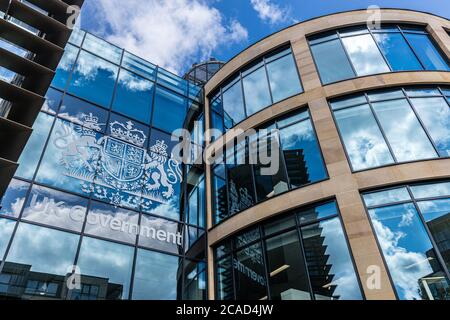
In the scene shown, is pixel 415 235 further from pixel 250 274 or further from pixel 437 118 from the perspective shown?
pixel 250 274

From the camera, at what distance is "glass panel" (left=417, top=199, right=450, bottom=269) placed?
35.2ft

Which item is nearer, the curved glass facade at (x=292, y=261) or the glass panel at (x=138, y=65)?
the curved glass facade at (x=292, y=261)

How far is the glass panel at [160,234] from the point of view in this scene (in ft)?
45.1

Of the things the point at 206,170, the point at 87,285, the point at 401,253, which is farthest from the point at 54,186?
the point at 401,253

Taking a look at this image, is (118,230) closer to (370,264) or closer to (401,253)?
(370,264)

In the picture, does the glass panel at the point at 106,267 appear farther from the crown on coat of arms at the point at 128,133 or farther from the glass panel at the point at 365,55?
the glass panel at the point at 365,55

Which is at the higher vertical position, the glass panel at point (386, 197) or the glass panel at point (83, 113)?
the glass panel at point (83, 113)

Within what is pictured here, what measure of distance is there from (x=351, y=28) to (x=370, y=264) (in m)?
11.9

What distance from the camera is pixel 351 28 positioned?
57.0 feet

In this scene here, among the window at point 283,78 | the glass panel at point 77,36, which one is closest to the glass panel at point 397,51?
the window at point 283,78

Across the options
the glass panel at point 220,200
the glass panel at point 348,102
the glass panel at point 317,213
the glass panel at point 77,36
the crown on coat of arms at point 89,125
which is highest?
the glass panel at point 77,36

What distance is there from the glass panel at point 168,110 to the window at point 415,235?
9900 millimetres

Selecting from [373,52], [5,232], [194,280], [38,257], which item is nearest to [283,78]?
[373,52]

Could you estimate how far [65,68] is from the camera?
15.2m
